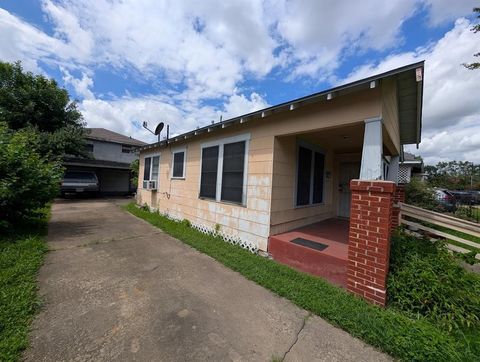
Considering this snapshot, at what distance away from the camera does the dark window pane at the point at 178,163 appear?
24.3 feet

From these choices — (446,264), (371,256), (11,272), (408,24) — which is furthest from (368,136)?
(11,272)

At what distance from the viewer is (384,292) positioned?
2699mm

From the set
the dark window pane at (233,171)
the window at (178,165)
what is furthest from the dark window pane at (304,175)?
the window at (178,165)

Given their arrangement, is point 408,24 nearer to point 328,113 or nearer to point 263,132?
point 328,113

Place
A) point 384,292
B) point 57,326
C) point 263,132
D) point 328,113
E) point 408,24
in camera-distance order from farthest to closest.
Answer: point 263,132 < point 408,24 < point 328,113 < point 384,292 < point 57,326

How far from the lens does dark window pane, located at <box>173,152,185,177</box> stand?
7.41m

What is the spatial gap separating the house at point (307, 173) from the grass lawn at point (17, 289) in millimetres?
3415

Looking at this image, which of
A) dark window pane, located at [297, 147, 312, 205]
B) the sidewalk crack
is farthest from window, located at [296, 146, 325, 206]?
the sidewalk crack

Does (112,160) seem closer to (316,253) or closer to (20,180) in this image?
(20,180)

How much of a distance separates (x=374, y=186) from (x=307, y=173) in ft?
8.72

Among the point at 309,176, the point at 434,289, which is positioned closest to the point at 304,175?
the point at 309,176

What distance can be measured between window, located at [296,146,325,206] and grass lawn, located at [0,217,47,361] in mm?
4720

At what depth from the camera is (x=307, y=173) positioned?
5492 mm

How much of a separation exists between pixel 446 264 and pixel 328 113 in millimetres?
2611
